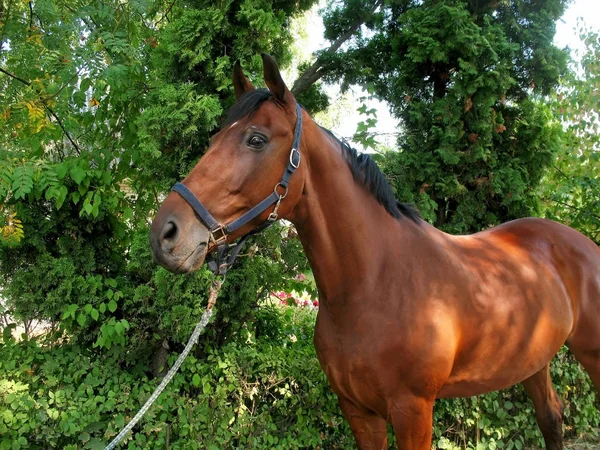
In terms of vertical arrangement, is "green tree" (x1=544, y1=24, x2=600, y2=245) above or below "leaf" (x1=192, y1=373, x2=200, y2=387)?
above

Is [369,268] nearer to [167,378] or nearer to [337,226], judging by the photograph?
[337,226]

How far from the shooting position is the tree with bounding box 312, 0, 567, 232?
12.5ft

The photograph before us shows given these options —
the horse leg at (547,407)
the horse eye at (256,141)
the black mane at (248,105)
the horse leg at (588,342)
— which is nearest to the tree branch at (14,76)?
the black mane at (248,105)

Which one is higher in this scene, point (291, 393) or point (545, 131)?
point (545, 131)

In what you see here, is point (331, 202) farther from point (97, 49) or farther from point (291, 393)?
point (97, 49)

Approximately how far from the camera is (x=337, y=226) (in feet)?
7.11

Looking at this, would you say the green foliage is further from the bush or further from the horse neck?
the horse neck

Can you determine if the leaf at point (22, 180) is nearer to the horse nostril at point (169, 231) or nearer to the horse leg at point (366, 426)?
the horse nostril at point (169, 231)

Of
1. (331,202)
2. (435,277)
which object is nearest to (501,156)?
(435,277)

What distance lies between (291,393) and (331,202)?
5.95 ft

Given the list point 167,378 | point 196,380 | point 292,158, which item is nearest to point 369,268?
point 292,158

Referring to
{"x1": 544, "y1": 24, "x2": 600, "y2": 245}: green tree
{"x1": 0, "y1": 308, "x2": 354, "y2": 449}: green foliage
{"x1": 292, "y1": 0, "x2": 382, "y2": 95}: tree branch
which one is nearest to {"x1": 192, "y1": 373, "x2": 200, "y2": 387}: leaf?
{"x1": 0, "y1": 308, "x2": 354, "y2": 449}: green foliage

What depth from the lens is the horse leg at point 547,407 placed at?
3.54 m

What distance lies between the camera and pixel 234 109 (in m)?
1.95
